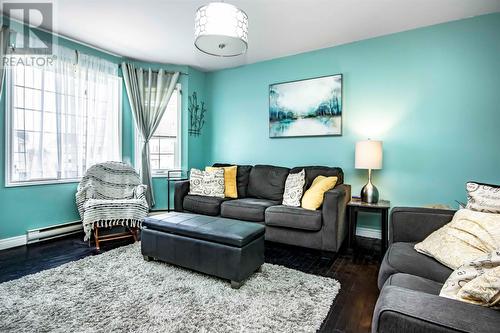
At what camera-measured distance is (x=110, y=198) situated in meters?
3.46

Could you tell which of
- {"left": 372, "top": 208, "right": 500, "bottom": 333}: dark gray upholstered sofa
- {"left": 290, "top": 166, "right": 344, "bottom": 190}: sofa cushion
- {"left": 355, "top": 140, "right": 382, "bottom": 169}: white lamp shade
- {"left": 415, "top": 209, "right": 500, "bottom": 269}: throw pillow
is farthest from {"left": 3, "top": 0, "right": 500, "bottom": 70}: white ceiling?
{"left": 372, "top": 208, "right": 500, "bottom": 333}: dark gray upholstered sofa

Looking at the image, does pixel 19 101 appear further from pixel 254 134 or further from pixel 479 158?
pixel 479 158

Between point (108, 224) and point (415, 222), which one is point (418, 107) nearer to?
point (415, 222)

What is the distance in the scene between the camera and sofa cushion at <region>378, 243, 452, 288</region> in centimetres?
150

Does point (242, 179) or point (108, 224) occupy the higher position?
point (242, 179)

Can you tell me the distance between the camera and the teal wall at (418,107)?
283cm

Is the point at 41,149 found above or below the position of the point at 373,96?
below

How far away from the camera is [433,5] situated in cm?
263

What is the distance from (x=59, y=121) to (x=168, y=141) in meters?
1.55

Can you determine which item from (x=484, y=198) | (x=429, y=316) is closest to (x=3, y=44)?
(x=429, y=316)

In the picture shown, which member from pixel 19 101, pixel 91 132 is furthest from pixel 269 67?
pixel 19 101

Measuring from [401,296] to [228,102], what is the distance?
406cm

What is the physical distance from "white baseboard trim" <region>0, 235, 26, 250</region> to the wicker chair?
66 centimetres

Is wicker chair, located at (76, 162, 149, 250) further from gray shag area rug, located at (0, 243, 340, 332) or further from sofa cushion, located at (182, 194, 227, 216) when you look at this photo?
gray shag area rug, located at (0, 243, 340, 332)
